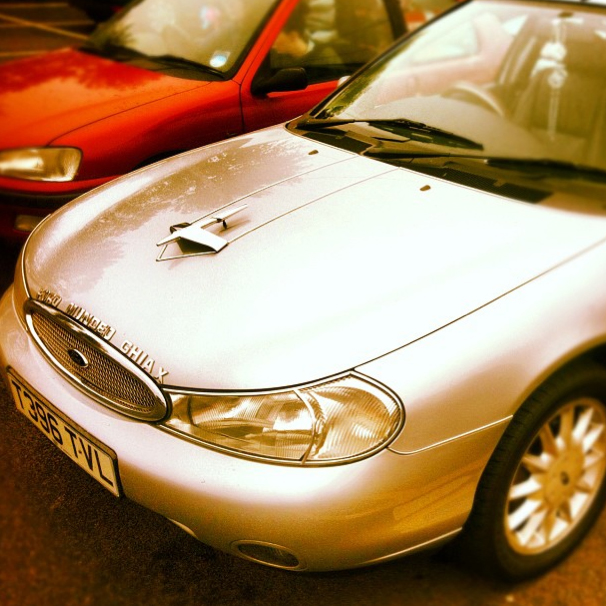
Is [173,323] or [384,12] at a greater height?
[384,12]

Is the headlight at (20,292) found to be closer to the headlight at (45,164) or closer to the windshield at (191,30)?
the headlight at (45,164)

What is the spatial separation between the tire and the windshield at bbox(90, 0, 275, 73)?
2.51m

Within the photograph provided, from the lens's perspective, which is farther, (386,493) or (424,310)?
(424,310)

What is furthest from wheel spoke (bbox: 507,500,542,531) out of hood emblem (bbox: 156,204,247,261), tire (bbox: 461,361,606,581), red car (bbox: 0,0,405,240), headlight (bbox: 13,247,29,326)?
red car (bbox: 0,0,405,240)

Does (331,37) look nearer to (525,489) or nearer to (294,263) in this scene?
(294,263)

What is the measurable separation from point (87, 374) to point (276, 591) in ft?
2.62

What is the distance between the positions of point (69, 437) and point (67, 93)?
7.34ft

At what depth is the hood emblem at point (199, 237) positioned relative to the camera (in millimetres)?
2078

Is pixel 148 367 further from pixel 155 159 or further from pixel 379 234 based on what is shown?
pixel 155 159

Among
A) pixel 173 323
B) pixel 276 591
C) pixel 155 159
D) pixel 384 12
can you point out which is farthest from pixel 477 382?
pixel 384 12

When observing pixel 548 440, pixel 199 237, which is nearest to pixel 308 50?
pixel 199 237

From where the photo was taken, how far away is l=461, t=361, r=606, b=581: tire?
182cm

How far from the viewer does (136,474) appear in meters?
1.76

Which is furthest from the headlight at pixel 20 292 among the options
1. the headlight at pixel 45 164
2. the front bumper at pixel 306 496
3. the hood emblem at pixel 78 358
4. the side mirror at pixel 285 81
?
the side mirror at pixel 285 81
